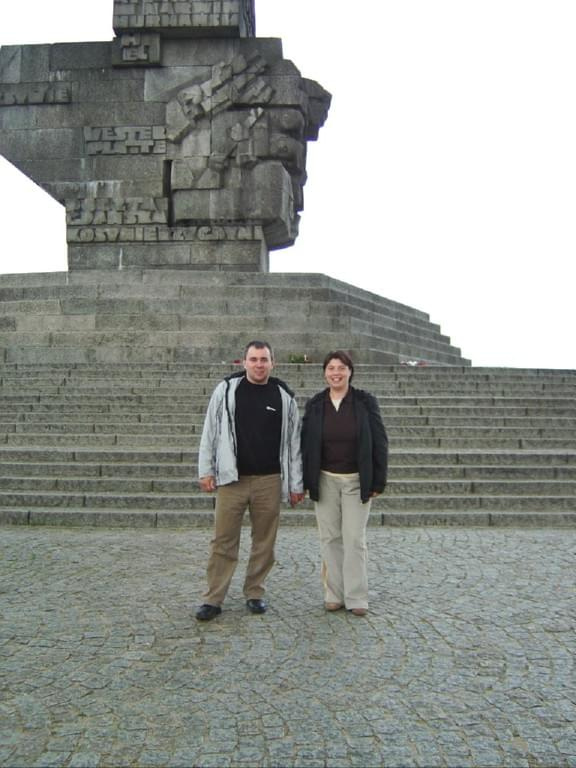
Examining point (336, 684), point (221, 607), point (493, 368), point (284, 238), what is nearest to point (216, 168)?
point (284, 238)

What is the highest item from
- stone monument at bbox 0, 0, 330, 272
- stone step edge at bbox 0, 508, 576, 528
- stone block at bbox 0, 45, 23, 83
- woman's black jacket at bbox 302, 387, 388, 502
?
stone block at bbox 0, 45, 23, 83

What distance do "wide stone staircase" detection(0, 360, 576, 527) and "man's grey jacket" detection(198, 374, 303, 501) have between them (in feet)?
8.35

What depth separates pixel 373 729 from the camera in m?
3.00

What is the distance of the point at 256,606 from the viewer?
4414mm

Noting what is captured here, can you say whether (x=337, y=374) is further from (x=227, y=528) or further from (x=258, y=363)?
(x=227, y=528)

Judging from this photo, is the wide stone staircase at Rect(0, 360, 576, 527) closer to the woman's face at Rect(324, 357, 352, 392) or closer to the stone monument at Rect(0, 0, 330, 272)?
the woman's face at Rect(324, 357, 352, 392)

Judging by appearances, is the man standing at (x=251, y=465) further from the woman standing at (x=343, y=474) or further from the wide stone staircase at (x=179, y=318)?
the wide stone staircase at (x=179, y=318)

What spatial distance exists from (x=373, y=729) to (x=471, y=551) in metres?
3.14

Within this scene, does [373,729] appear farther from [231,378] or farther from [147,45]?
[147,45]

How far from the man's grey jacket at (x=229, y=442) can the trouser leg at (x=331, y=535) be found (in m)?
0.18

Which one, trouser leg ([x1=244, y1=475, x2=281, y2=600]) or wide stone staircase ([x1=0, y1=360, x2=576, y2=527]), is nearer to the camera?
trouser leg ([x1=244, y1=475, x2=281, y2=600])

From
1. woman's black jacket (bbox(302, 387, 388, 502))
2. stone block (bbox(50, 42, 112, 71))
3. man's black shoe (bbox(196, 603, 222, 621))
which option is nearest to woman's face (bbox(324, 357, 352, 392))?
woman's black jacket (bbox(302, 387, 388, 502))

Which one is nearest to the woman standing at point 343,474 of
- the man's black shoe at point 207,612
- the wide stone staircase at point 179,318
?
the man's black shoe at point 207,612

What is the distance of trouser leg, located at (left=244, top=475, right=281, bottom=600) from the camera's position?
4453 millimetres
